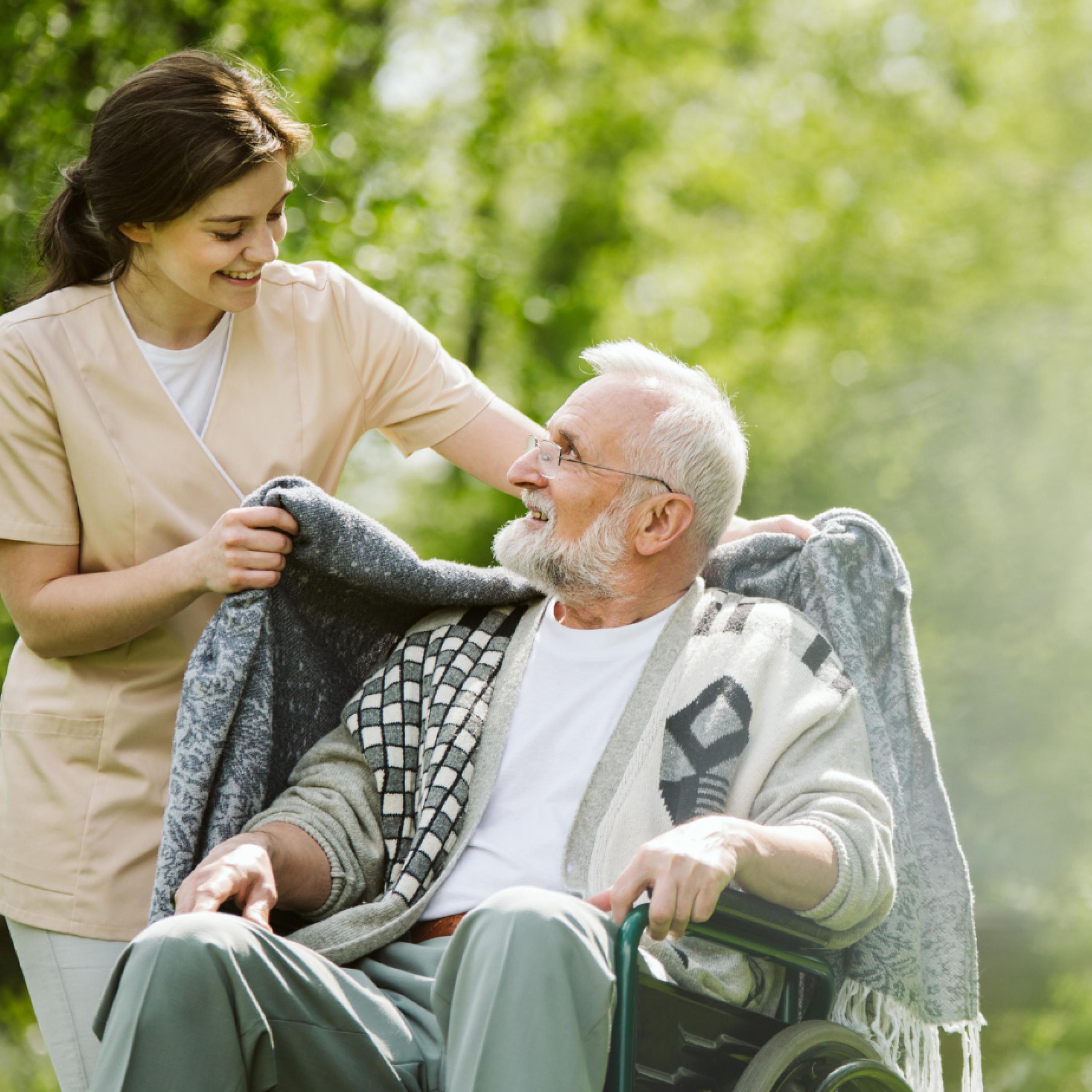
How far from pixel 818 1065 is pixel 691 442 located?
104 cm

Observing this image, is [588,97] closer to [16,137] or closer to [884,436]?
[884,436]

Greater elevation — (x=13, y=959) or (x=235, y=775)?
(x=235, y=775)

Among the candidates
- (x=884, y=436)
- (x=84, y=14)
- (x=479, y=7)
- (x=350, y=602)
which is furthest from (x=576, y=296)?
(x=350, y=602)

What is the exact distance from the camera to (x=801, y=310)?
11.3 m

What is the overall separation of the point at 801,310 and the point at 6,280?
7688 mm

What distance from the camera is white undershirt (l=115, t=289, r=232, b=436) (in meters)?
2.18

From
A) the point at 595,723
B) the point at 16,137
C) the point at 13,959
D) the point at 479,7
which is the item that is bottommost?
the point at 13,959

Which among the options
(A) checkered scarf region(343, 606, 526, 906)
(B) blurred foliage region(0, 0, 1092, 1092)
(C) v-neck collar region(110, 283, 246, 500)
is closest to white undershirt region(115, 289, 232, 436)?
(C) v-neck collar region(110, 283, 246, 500)

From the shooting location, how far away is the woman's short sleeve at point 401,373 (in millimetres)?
2346

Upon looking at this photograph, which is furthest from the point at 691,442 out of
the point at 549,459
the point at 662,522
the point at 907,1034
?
the point at 907,1034

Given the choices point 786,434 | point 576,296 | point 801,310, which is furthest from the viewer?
point 576,296

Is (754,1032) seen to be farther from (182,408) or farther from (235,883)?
(182,408)

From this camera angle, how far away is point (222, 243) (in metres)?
2.05

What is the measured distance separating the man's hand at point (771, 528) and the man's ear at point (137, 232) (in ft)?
3.65
